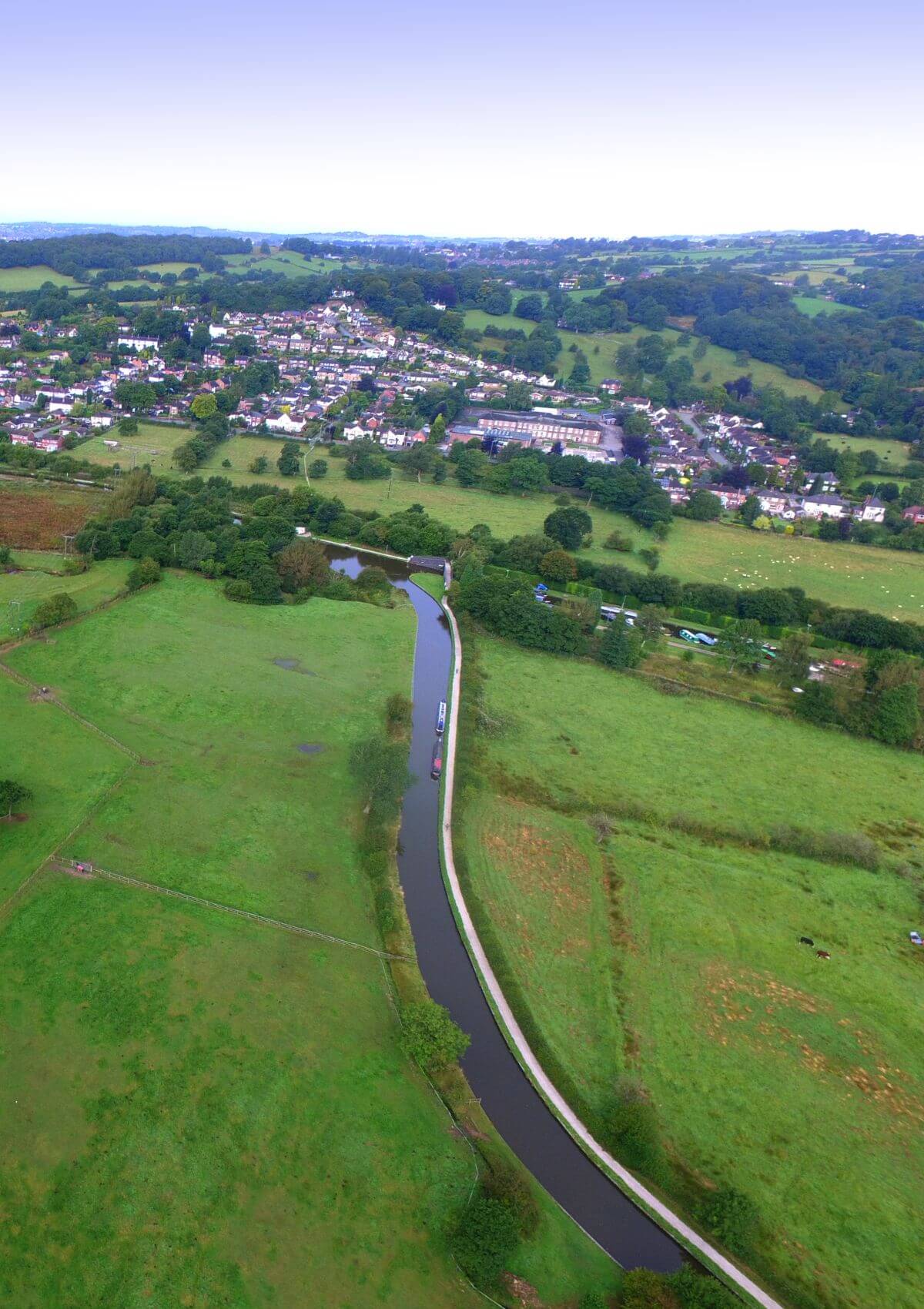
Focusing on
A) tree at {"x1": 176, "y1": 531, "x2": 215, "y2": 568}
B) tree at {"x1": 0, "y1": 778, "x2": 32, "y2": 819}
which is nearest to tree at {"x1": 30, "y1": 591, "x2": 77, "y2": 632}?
tree at {"x1": 176, "y1": 531, "x2": 215, "y2": 568}

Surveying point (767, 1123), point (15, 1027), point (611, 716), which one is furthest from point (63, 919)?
point (611, 716)

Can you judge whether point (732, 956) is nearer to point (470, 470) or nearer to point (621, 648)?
point (621, 648)

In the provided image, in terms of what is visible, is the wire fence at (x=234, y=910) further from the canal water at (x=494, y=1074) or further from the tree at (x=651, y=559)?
the tree at (x=651, y=559)

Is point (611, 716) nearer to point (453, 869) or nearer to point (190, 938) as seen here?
point (453, 869)

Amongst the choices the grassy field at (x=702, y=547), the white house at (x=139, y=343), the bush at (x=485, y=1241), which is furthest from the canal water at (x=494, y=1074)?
the white house at (x=139, y=343)

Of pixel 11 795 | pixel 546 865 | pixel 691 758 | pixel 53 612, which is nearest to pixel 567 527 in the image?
pixel 691 758

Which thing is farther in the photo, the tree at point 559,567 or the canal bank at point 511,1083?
the tree at point 559,567

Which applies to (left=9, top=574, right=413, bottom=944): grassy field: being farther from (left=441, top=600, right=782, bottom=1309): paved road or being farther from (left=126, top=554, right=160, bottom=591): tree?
(left=441, top=600, right=782, bottom=1309): paved road
